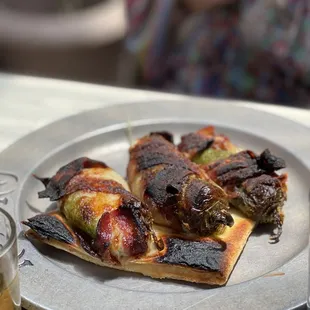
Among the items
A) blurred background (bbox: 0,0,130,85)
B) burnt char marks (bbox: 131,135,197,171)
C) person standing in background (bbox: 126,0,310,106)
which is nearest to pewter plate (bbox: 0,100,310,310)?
burnt char marks (bbox: 131,135,197,171)

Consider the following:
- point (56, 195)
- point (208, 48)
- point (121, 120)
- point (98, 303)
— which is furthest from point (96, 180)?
point (208, 48)

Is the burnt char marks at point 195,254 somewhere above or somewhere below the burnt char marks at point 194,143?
below

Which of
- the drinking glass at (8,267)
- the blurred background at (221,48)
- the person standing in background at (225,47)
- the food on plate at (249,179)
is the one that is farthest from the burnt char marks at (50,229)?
the person standing in background at (225,47)

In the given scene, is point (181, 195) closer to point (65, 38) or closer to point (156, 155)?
point (156, 155)

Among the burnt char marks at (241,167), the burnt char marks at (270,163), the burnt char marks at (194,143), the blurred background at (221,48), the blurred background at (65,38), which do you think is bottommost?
the blurred background at (65,38)

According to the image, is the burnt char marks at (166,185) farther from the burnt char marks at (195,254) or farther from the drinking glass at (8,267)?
the drinking glass at (8,267)

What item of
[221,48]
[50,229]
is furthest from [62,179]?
[221,48]

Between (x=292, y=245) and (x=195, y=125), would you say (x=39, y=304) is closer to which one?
(x=292, y=245)

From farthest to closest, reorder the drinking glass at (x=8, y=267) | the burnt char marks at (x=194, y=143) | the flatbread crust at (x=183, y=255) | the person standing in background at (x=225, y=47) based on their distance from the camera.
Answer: the person standing in background at (x=225, y=47)
the burnt char marks at (x=194, y=143)
the flatbread crust at (x=183, y=255)
the drinking glass at (x=8, y=267)
